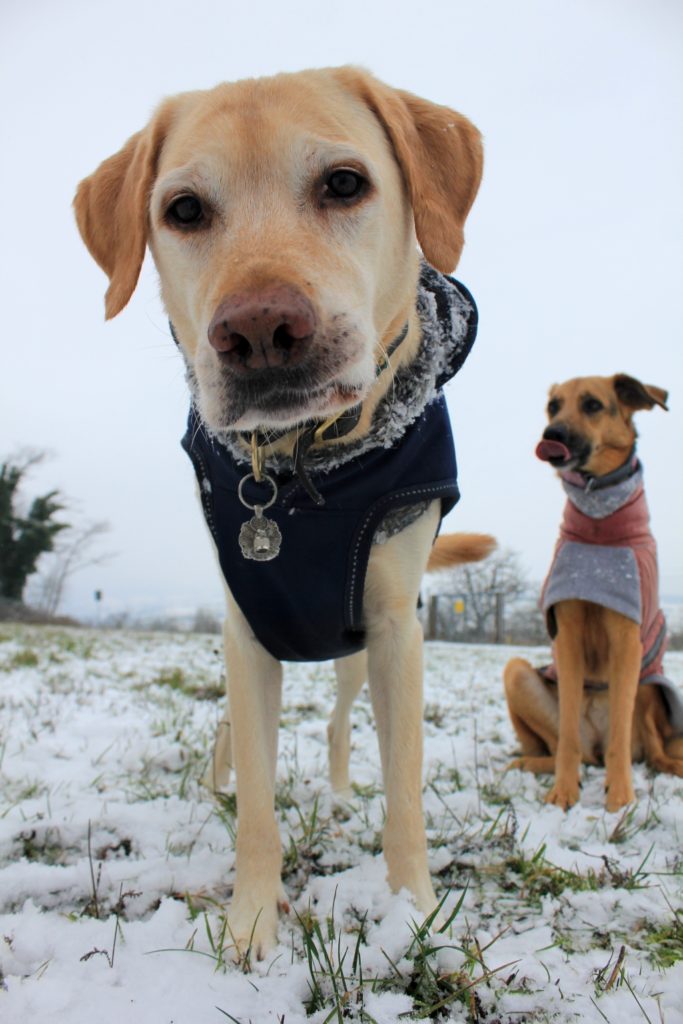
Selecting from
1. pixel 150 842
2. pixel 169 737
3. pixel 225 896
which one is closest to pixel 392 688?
pixel 225 896

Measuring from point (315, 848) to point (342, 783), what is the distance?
0.83 metres

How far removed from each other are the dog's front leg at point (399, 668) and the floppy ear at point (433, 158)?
0.83 m

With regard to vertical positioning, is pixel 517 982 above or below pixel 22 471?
→ below

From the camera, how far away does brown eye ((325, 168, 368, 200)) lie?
6.24 feet

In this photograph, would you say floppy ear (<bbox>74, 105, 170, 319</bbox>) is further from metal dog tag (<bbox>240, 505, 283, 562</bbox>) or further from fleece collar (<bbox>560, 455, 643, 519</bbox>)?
fleece collar (<bbox>560, 455, 643, 519</bbox>)

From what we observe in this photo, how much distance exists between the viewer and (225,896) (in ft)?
6.62

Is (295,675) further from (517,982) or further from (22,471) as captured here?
(22,471)

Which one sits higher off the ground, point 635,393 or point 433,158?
point 433,158

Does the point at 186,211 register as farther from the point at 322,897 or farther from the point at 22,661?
the point at 22,661

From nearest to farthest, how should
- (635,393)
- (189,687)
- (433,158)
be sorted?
(433,158), (635,393), (189,687)

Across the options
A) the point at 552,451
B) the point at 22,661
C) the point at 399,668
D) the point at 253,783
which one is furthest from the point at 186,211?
→ the point at 22,661

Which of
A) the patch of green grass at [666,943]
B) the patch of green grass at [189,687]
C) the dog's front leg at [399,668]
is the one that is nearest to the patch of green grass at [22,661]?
the patch of green grass at [189,687]

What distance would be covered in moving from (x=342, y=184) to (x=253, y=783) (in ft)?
5.71

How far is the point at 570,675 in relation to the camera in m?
3.60
